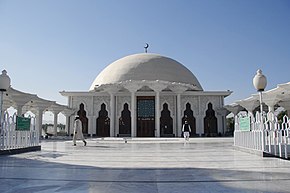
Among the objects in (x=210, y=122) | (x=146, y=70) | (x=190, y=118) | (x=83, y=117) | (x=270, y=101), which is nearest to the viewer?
(x=270, y=101)

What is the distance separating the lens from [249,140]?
8109 mm

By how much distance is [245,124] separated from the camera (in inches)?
331

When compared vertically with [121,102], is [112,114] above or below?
below

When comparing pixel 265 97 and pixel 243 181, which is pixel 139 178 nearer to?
pixel 243 181

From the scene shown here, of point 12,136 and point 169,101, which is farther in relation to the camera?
point 169,101

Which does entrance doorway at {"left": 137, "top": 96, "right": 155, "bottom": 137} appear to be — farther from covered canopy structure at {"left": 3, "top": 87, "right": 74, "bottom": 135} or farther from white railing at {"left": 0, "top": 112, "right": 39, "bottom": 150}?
white railing at {"left": 0, "top": 112, "right": 39, "bottom": 150}

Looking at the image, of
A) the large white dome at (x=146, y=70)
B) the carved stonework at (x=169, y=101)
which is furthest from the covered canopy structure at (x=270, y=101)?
the large white dome at (x=146, y=70)

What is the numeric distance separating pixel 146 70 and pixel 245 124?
2249 cm

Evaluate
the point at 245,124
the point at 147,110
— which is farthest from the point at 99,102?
the point at 245,124

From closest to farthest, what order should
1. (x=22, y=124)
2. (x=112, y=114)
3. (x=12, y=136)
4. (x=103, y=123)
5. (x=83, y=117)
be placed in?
1. (x=12, y=136)
2. (x=22, y=124)
3. (x=112, y=114)
4. (x=103, y=123)
5. (x=83, y=117)

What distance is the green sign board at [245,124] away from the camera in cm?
808

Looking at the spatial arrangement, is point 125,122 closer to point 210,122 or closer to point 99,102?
point 99,102

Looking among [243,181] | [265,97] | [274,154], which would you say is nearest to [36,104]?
[265,97]

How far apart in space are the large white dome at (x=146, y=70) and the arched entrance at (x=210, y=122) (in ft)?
16.5
